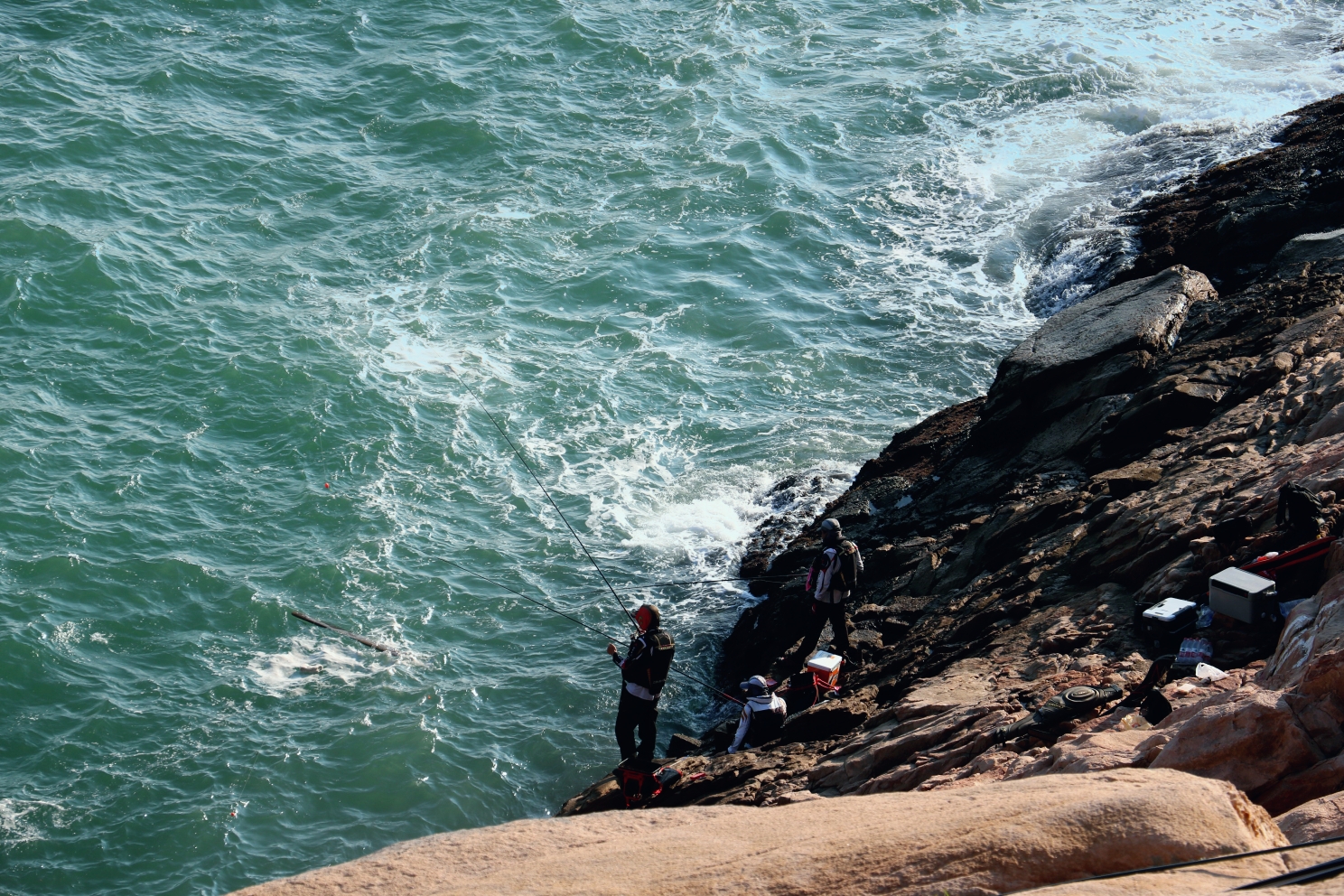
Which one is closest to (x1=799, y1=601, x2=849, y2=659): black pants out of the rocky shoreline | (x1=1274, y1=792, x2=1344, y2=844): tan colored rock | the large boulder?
the rocky shoreline

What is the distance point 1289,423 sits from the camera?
1080 centimetres

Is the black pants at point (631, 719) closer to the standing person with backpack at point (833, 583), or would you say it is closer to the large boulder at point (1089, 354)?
the standing person with backpack at point (833, 583)

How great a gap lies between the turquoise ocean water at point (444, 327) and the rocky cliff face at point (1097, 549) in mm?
2515

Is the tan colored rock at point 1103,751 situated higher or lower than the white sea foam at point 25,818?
higher

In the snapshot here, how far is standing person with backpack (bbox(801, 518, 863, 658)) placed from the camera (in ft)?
37.4

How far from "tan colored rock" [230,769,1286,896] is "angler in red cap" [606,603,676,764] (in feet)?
6.48

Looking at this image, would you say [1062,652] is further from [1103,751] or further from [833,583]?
[833,583]

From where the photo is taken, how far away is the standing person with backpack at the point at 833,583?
1141 cm

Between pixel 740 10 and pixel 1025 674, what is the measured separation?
102 ft

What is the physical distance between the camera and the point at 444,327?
67.7 ft

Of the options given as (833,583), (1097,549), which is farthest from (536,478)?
(1097,549)

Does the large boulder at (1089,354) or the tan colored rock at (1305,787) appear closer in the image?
the tan colored rock at (1305,787)

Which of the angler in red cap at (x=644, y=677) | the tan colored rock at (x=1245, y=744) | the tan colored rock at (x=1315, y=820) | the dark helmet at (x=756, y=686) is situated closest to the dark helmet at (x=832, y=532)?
the dark helmet at (x=756, y=686)

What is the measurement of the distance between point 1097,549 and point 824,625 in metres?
2.84
